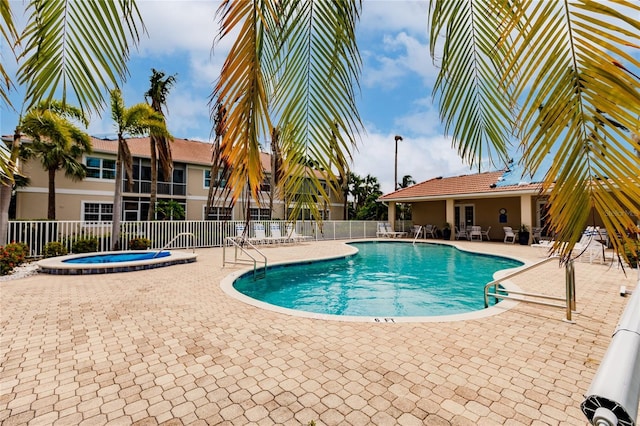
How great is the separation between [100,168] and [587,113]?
24.5 meters

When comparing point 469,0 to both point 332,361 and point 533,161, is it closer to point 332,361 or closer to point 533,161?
point 533,161

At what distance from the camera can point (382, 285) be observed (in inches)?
389

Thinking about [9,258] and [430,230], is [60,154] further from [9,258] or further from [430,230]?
[430,230]

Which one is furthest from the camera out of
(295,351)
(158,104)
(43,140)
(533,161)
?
(158,104)

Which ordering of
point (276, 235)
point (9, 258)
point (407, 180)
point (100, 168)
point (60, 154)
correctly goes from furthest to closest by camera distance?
1. point (407, 180)
2. point (100, 168)
3. point (276, 235)
4. point (60, 154)
5. point (9, 258)

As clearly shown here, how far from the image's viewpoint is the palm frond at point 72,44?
1286 mm

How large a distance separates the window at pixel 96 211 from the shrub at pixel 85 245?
8.53m

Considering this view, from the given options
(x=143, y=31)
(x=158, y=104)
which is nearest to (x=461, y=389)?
(x=143, y=31)

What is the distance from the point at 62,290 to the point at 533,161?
887 centimetres

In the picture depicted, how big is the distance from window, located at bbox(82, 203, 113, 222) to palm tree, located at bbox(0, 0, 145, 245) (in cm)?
2212

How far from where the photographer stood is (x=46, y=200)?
18.5 meters

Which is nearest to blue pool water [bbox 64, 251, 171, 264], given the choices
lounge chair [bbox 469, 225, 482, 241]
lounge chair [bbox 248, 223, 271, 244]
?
lounge chair [bbox 248, 223, 271, 244]

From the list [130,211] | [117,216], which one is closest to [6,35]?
[117,216]

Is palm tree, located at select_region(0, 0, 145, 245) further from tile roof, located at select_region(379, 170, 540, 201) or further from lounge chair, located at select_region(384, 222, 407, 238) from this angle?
lounge chair, located at select_region(384, 222, 407, 238)
